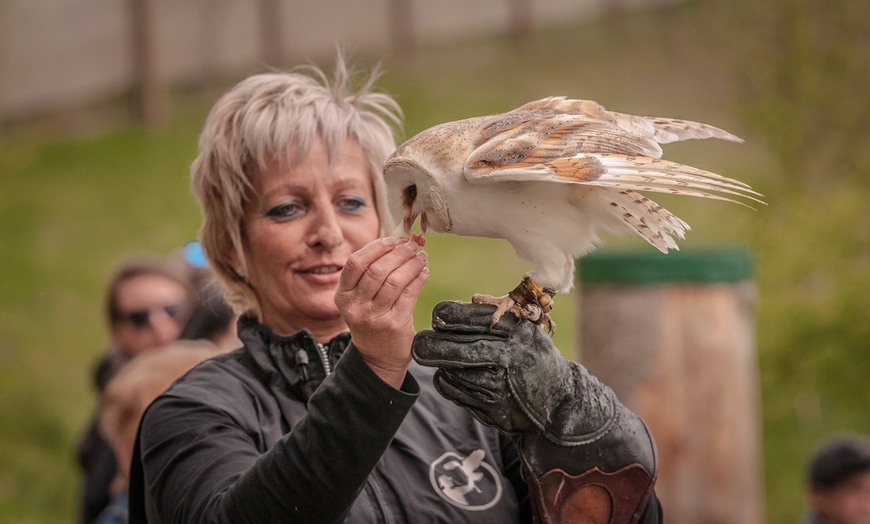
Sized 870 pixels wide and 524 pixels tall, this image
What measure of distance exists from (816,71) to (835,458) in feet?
7.88

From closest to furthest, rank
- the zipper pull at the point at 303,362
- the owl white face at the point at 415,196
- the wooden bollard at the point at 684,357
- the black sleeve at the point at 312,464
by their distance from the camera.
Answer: the black sleeve at the point at 312,464 < the owl white face at the point at 415,196 < the zipper pull at the point at 303,362 < the wooden bollard at the point at 684,357

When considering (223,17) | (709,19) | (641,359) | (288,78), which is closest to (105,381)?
(641,359)

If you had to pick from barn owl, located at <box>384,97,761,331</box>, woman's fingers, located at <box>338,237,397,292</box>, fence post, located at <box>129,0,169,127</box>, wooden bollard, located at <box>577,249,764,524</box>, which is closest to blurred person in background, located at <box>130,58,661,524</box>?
woman's fingers, located at <box>338,237,397,292</box>

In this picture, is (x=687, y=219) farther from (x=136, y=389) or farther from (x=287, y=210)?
(x=287, y=210)

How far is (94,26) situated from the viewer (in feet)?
32.3

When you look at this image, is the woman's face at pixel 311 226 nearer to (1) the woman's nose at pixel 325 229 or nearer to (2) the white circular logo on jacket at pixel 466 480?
(1) the woman's nose at pixel 325 229

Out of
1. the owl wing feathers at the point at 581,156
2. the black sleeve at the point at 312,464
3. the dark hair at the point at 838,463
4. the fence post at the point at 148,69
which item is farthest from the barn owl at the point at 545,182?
the fence post at the point at 148,69

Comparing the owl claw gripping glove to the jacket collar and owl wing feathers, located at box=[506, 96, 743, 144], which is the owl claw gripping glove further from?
owl wing feathers, located at box=[506, 96, 743, 144]

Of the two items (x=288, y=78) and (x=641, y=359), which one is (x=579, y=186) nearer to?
(x=288, y=78)

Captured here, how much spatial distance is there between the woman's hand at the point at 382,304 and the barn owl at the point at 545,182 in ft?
0.48

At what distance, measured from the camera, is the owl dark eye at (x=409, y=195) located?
1.86 metres

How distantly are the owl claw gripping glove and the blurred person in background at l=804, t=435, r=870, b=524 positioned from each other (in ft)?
8.86

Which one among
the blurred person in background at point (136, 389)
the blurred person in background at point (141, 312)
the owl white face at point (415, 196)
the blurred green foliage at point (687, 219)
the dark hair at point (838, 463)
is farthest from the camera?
the blurred green foliage at point (687, 219)

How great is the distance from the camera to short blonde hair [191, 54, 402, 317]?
6.89ft
